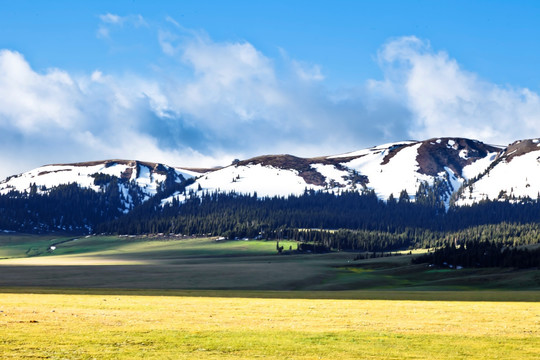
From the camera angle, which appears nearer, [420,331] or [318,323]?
[420,331]

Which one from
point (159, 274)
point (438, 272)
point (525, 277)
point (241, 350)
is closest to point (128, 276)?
point (159, 274)

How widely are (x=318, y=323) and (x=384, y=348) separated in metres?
10.4

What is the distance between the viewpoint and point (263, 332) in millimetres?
33219

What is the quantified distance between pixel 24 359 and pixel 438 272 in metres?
102

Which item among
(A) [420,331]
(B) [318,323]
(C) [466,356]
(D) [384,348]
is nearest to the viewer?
(C) [466,356]

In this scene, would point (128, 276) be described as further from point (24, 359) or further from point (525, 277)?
point (24, 359)

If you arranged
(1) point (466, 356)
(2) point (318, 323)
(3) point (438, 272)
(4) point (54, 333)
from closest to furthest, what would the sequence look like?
(1) point (466, 356) < (4) point (54, 333) < (2) point (318, 323) < (3) point (438, 272)

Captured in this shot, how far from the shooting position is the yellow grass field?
1038 inches

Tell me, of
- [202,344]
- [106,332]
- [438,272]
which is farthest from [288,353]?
[438,272]

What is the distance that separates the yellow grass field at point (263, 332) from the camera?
2638cm

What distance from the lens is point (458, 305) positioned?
53406 millimetres

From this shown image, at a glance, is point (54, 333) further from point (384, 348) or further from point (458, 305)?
point (458, 305)

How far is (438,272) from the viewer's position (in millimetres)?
114938

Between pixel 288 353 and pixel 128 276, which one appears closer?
pixel 288 353
